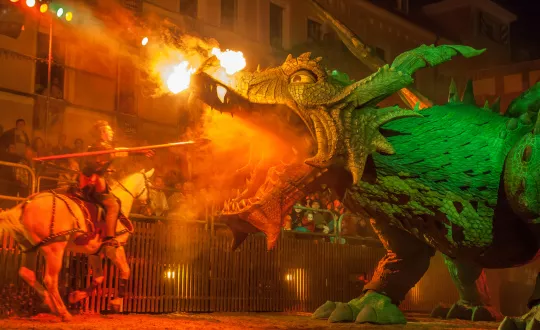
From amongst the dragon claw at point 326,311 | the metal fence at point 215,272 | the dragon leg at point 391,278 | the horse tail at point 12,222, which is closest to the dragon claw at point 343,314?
the dragon leg at point 391,278

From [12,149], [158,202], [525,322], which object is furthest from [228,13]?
[525,322]

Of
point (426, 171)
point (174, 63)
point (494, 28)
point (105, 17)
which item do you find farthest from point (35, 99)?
point (494, 28)

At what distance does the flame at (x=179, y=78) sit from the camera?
233 inches

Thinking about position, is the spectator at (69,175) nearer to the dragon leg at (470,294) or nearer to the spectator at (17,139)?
the spectator at (17,139)

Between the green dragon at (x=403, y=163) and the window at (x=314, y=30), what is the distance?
21.0 metres

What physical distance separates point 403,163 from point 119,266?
6.19m

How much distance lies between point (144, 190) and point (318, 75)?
6306mm

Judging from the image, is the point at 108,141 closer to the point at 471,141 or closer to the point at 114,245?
the point at 114,245

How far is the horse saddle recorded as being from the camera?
1005 cm

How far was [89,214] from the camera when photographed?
10.1 m

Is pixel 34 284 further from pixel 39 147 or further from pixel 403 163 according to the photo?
pixel 403 163

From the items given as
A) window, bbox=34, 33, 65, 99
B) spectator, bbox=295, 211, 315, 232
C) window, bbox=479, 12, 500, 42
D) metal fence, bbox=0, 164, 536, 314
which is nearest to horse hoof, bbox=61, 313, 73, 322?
metal fence, bbox=0, 164, 536, 314

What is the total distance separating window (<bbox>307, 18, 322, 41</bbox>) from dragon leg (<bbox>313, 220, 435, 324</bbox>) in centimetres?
2029

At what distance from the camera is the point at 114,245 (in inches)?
411
